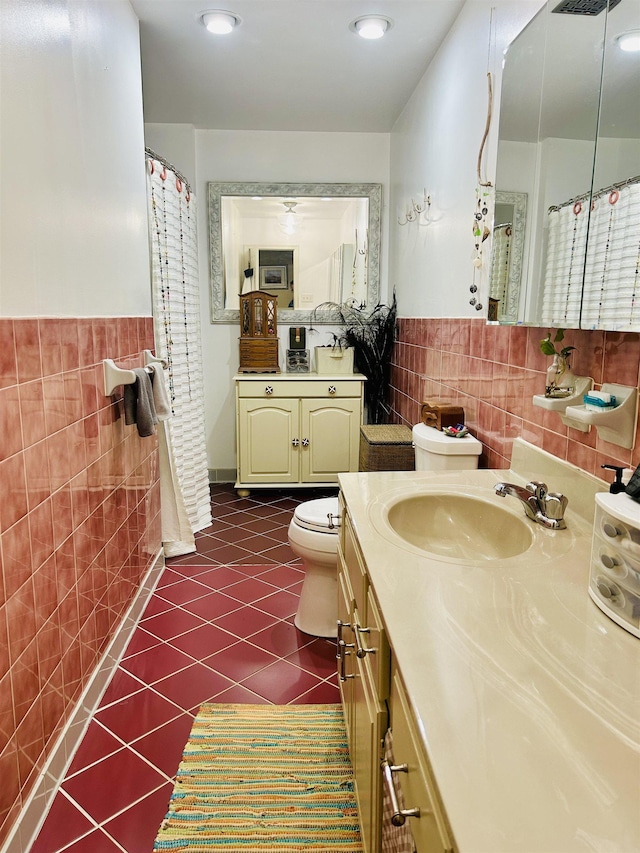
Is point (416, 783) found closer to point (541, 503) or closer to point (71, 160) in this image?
point (541, 503)

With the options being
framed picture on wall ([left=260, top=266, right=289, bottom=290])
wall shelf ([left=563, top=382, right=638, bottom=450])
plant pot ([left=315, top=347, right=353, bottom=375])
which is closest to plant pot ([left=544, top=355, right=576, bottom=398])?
wall shelf ([left=563, top=382, right=638, bottom=450])

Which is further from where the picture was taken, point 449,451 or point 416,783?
point 449,451

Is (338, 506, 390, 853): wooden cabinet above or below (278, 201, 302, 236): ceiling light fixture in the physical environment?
below

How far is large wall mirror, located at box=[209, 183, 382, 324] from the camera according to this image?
13.8 ft

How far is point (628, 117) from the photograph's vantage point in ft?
3.93

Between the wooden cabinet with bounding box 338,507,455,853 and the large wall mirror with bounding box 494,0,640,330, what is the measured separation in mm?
792

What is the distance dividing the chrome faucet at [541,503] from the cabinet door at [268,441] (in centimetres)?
267

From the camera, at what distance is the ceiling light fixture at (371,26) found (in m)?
2.58

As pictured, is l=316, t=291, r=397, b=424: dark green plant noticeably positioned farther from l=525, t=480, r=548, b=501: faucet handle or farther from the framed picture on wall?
l=525, t=480, r=548, b=501: faucet handle

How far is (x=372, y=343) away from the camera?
4.24 m

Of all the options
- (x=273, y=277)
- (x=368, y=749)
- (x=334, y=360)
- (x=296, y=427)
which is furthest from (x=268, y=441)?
(x=368, y=749)

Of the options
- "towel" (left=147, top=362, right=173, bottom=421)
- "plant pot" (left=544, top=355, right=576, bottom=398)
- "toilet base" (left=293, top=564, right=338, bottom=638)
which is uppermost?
"plant pot" (left=544, top=355, right=576, bottom=398)

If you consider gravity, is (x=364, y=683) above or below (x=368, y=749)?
above

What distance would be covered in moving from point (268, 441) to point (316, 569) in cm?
181
